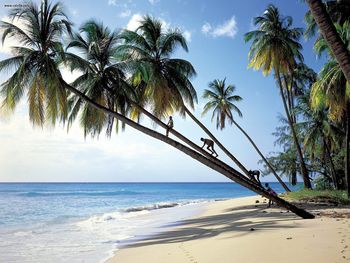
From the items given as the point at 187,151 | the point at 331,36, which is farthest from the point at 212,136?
the point at 331,36

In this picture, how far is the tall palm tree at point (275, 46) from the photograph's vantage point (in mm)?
24266

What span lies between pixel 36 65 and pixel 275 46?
57.1 ft

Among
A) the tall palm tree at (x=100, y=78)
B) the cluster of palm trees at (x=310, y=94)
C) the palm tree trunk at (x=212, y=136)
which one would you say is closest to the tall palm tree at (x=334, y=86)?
the cluster of palm trees at (x=310, y=94)

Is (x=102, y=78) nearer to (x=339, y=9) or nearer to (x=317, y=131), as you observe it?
(x=339, y=9)

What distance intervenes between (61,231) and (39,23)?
29.9ft

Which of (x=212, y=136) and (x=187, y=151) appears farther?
(x=212, y=136)

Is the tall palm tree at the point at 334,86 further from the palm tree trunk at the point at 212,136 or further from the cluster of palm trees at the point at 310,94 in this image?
the palm tree trunk at the point at 212,136

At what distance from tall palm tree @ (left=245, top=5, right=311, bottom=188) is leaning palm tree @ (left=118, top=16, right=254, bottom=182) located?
825cm

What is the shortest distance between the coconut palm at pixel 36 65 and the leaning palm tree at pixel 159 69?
4125 mm

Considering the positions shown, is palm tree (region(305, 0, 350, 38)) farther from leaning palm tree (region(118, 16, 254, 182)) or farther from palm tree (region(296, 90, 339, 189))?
leaning palm tree (region(118, 16, 254, 182))

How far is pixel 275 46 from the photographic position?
24125mm

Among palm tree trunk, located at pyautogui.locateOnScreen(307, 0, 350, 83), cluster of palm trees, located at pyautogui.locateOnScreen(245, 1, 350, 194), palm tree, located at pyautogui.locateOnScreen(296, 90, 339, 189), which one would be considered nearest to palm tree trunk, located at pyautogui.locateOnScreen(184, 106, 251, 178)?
cluster of palm trees, located at pyautogui.locateOnScreen(245, 1, 350, 194)

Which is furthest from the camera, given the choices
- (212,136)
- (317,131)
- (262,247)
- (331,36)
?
(317,131)

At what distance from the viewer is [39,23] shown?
12047mm
